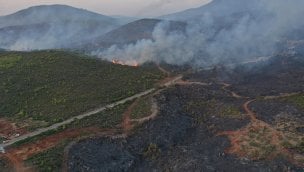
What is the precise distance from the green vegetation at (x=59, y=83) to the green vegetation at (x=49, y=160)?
1104 centimetres

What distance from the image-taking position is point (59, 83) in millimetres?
84500

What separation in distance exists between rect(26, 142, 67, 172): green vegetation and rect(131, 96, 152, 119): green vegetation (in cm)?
1537

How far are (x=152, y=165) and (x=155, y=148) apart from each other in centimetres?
412

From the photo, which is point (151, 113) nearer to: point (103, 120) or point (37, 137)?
point (103, 120)

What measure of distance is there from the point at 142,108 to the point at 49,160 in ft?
69.8

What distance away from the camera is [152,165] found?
195ft

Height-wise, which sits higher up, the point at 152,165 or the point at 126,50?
the point at 126,50

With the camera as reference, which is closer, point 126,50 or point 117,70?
point 117,70

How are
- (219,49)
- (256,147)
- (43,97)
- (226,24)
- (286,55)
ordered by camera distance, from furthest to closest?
(226,24) → (219,49) → (286,55) → (43,97) → (256,147)

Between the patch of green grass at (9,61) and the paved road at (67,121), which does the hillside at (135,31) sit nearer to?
the patch of green grass at (9,61)

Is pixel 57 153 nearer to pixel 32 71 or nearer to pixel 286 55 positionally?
pixel 32 71

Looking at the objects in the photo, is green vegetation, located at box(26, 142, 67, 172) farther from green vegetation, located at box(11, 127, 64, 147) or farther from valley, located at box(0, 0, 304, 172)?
green vegetation, located at box(11, 127, 64, 147)

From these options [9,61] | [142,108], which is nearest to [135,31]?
[9,61]

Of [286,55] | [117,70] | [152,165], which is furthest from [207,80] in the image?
[152,165]
